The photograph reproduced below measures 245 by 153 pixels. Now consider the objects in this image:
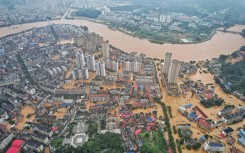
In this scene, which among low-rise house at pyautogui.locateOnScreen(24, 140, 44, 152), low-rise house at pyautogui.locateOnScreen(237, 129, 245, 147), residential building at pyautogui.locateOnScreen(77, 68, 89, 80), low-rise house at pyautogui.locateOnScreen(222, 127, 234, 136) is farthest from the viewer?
residential building at pyautogui.locateOnScreen(77, 68, 89, 80)

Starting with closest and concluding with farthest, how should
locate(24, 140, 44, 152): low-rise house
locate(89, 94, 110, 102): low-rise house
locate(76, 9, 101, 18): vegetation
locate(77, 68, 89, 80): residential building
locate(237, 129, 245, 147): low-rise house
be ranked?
locate(24, 140, 44, 152): low-rise house, locate(237, 129, 245, 147): low-rise house, locate(89, 94, 110, 102): low-rise house, locate(77, 68, 89, 80): residential building, locate(76, 9, 101, 18): vegetation

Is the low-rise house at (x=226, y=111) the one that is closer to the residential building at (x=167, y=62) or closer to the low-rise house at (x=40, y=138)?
the residential building at (x=167, y=62)

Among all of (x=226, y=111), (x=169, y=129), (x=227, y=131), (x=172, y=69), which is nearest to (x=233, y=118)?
(x=226, y=111)

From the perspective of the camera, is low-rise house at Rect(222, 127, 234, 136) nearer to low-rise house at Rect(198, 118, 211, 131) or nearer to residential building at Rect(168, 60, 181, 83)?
low-rise house at Rect(198, 118, 211, 131)

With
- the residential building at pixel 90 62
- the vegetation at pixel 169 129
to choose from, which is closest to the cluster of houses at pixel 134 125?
the vegetation at pixel 169 129

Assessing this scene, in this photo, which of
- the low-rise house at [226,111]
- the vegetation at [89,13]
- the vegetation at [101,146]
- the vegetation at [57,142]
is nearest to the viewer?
the vegetation at [101,146]

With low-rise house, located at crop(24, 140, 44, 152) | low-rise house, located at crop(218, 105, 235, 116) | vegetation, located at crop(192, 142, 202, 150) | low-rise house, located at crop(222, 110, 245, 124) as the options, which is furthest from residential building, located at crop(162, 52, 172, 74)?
low-rise house, located at crop(24, 140, 44, 152)
